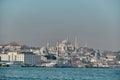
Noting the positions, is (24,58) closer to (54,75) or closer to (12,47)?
(12,47)

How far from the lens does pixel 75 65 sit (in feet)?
369

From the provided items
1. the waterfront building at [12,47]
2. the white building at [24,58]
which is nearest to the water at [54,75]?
the white building at [24,58]

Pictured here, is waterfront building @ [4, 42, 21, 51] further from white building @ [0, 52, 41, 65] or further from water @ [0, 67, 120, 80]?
water @ [0, 67, 120, 80]

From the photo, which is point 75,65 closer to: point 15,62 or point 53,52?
point 15,62

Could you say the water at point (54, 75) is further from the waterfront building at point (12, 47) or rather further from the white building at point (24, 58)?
the waterfront building at point (12, 47)

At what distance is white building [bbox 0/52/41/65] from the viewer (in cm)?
11244

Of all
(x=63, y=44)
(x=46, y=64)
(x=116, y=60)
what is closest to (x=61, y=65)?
(x=46, y=64)

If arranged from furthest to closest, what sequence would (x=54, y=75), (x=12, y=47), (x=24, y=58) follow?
(x=12, y=47), (x=24, y=58), (x=54, y=75)

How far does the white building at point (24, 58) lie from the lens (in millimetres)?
112438

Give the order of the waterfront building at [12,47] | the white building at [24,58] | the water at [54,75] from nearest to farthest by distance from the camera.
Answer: the water at [54,75]
the white building at [24,58]
the waterfront building at [12,47]

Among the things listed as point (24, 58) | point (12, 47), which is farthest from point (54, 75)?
point (12, 47)

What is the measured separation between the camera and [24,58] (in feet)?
371

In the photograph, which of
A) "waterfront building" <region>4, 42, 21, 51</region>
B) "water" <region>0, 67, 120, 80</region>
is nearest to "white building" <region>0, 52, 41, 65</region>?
"waterfront building" <region>4, 42, 21, 51</region>

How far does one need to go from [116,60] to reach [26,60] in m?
23.1
